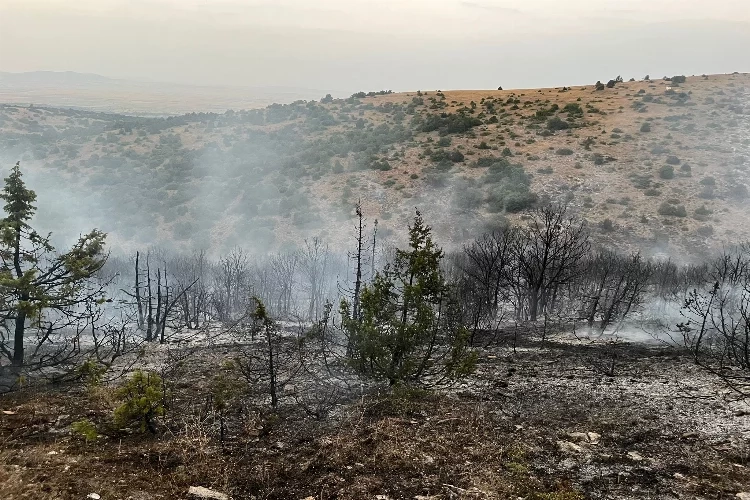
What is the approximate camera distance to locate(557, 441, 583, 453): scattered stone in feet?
23.1

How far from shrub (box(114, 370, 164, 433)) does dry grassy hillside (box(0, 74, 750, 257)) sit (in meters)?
24.1

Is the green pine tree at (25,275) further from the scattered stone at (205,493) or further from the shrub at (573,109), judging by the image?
the shrub at (573,109)

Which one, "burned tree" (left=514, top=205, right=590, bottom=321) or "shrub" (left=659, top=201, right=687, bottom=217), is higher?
"shrub" (left=659, top=201, right=687, bottom=217)

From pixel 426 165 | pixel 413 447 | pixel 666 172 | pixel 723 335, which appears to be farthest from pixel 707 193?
pixel 413 447

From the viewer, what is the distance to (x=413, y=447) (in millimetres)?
7062

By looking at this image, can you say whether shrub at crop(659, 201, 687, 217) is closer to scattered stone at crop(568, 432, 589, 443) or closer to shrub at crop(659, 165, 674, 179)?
shrub at crop(659, 165, 674, 179)

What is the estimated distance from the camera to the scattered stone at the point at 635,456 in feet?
22.2

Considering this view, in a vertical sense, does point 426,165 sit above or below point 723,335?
above

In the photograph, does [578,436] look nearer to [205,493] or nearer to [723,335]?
[205,493]

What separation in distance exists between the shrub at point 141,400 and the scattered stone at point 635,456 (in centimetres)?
663

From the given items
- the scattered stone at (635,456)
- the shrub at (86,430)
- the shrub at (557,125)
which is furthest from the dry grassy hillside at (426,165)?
the shrub at (86,430)

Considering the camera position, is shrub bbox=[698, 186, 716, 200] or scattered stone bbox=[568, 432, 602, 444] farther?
shrub bbox=[698, 186, 716, 200]

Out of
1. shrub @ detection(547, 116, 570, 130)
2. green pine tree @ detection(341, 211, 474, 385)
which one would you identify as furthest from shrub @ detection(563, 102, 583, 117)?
green pine tree @ detection(341, 211, 474, 385)

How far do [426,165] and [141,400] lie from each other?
1287 inches
